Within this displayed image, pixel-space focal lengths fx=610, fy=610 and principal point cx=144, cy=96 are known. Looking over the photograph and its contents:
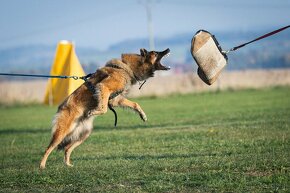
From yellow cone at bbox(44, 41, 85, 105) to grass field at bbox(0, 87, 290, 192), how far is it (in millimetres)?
9662

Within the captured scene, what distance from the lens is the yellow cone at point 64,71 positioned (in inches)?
1040

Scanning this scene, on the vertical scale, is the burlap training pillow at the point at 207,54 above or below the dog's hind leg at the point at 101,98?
above

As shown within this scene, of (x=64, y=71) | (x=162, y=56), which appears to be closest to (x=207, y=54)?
(x=162, y=56)

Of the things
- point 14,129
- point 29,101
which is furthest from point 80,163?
point 29,101

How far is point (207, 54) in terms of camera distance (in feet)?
31.9

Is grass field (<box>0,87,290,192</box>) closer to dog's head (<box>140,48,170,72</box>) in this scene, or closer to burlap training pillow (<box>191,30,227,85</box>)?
burlap training pillow (<box>191,30,227,85</box>)

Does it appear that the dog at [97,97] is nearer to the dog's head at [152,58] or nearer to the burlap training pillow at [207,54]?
the dog's head at [152,58]

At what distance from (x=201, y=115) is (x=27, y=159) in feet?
29.6

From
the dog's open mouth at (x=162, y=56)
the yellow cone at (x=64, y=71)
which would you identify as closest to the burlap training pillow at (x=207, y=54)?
the dog's open mouth at (x=162, y=56)

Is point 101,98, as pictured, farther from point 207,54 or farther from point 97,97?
point 207,54

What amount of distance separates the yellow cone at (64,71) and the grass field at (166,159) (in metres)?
9.66

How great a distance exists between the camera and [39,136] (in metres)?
15.7

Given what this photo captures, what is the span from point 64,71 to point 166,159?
60.5ft

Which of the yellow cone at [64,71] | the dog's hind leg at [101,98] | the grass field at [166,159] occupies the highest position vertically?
the yellow cone at [64,71]
